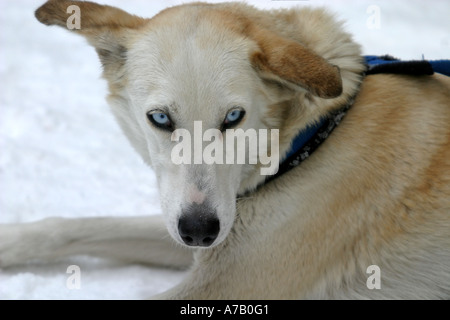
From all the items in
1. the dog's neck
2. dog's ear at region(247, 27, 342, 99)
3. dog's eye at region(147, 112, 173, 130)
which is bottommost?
the dog's neck

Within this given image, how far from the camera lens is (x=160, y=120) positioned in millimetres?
2314

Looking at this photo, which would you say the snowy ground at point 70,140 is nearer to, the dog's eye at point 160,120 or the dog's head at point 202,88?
the dog's head at point 202,88

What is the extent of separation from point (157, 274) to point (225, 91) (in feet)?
4.04

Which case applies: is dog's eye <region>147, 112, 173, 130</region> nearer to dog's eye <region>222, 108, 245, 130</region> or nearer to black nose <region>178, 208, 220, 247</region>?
dog's eye <region>222, 108, 245, 130</region>

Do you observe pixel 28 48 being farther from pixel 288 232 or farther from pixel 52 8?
pixel 288 232

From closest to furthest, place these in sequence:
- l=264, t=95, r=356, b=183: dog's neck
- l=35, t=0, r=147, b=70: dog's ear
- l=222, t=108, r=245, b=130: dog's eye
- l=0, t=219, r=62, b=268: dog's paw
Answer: l=222, t=108, r=245, b=130: dog's eye, l=35, t=0, r=147, b=70: dog's ear, l=264, t=95, r=356, b=183: dog's neck, l=0, t=219, r=62, b=268: dog's paw

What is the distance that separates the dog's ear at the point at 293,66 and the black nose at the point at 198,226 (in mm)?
574

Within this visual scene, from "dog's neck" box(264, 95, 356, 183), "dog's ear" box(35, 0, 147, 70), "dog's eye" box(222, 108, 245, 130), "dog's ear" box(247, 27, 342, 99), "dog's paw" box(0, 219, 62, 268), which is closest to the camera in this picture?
"dog's ear" box(247, 27, 342, 99)

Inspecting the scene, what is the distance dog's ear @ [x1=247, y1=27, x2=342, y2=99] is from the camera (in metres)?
2.12

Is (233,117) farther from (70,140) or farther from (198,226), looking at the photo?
(70,140)

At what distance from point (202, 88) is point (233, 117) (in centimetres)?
17

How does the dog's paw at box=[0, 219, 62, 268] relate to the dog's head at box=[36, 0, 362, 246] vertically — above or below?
below

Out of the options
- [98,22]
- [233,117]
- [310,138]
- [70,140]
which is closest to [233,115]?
[233,117]

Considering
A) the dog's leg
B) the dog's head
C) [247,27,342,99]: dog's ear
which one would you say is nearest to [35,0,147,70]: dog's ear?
the dog's head
